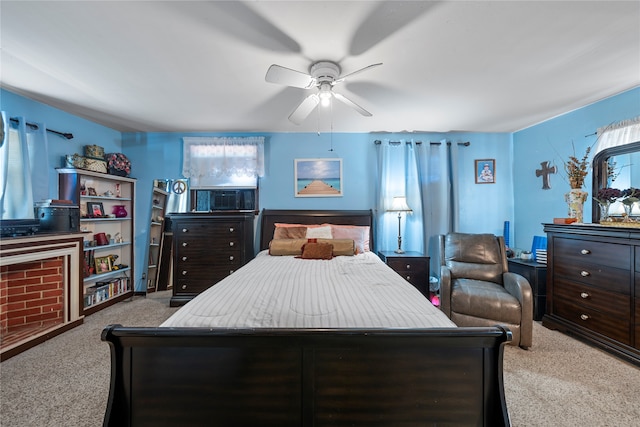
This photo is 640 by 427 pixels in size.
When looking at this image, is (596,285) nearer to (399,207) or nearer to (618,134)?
(618,134)

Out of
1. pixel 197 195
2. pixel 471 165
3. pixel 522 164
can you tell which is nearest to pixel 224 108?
pixel 197 195

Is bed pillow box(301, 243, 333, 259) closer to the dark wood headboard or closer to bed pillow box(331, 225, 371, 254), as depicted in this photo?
bed pillow box(331, 225, 371, 254)

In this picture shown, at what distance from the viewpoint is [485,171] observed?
389 centimetres

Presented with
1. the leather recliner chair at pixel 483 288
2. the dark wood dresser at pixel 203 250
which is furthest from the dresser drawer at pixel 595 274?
the dark wood dresser at pixel 203 250

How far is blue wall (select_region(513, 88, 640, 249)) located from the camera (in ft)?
8.77

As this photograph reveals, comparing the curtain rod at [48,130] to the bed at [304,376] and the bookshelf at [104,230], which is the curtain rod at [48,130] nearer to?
the bookshelf at [104,230]

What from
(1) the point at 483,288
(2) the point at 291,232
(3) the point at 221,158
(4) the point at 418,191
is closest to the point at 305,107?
(2) the point at 291,232

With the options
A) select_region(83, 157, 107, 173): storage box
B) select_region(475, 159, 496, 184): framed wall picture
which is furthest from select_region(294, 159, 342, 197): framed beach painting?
select_region(83, 157, 107, 173): storage box

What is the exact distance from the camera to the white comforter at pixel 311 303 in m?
1.23

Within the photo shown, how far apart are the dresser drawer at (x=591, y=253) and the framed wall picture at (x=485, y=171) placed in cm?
146

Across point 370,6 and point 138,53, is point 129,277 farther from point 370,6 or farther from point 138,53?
point 370,6

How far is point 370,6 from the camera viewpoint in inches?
57.8

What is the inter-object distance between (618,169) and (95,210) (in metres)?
6.09

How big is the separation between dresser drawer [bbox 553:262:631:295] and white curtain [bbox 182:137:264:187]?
3.71 meters
